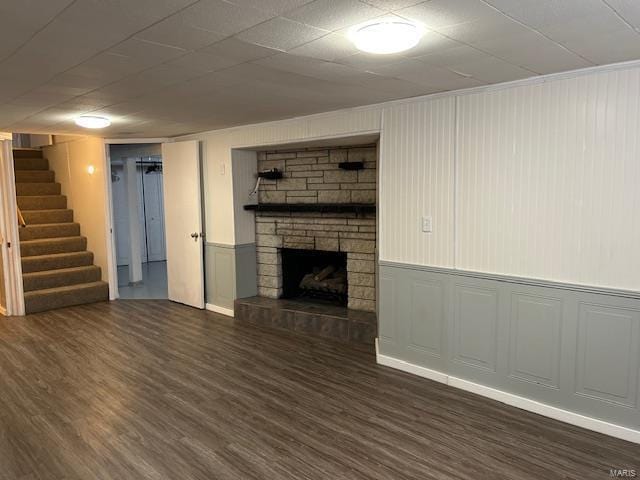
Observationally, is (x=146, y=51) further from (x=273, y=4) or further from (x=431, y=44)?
(x=431, y=44)

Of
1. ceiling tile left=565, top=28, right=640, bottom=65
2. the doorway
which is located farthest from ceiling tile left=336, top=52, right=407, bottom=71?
the doorway

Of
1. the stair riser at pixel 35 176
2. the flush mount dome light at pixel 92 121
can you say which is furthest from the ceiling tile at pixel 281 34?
the stair riser at pixel 35 176

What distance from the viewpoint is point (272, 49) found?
2324 millimetres

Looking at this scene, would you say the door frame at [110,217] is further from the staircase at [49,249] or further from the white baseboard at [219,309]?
the white baseboard at [219,309]

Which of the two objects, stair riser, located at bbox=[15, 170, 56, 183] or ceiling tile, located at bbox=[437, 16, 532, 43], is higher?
ceiling tile, located at bbox=[437, 16, 532, 43]

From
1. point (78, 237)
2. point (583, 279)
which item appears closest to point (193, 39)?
point (583, 279)

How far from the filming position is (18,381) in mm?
3750

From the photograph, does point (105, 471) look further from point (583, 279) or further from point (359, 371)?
point (583, 279)

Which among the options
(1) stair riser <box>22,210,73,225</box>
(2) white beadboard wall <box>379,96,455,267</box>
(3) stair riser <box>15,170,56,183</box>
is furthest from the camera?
(3) stair riser <box>15,170,56,183</box>

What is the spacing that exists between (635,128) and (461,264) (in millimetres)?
1394

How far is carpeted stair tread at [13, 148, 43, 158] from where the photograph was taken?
768 centimetres

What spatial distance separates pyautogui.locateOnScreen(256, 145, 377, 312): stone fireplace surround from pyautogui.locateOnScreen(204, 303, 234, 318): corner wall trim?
438 mm

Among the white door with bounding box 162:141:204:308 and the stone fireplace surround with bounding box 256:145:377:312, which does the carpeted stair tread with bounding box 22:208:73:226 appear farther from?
the stone fireplace surround with bounding box 256:145:377:312

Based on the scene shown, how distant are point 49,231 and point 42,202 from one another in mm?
624
